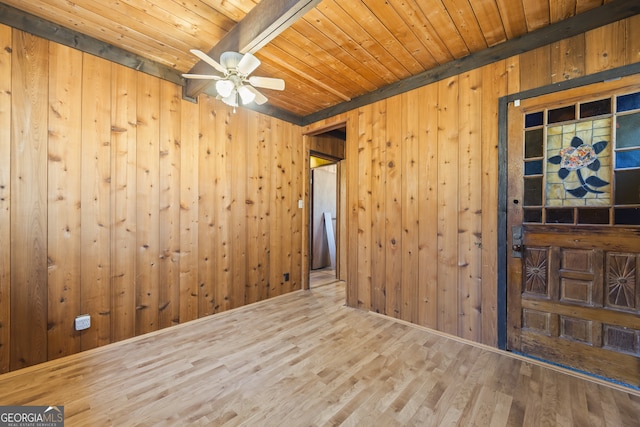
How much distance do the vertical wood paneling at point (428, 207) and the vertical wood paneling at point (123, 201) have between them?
2.90 metres

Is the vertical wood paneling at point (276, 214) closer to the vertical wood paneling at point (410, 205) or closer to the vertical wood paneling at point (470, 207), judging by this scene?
the vertical wood paneling at point (410, 205)

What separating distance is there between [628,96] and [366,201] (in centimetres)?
225

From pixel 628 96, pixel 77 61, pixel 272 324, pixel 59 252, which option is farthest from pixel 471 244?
pixel 77 61

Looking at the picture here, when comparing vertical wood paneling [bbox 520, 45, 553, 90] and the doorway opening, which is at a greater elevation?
vertical wood paneling [bbox 520, 45, 553, 90]

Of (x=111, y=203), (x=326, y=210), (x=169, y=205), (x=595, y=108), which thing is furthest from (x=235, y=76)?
(x=326, y=210)

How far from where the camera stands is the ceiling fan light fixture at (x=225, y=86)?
6.82 ft

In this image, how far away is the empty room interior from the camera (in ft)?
5.88

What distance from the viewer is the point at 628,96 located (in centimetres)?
182

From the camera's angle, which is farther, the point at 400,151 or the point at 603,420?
the point at 400,151

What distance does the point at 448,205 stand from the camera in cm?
260

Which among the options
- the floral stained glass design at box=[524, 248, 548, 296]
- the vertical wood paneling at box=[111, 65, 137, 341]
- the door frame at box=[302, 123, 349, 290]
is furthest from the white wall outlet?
the floral stained glass design at box=[524, 248, 548, 296]

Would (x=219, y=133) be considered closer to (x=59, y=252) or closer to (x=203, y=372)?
(x=59, y=252)

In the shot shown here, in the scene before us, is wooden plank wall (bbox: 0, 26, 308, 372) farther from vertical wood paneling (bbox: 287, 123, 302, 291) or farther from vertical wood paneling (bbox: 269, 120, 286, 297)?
vertical wood paneling (bbox: 287, 123, 302, 291)

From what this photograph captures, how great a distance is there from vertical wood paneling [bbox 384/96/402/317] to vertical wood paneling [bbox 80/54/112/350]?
282cm
